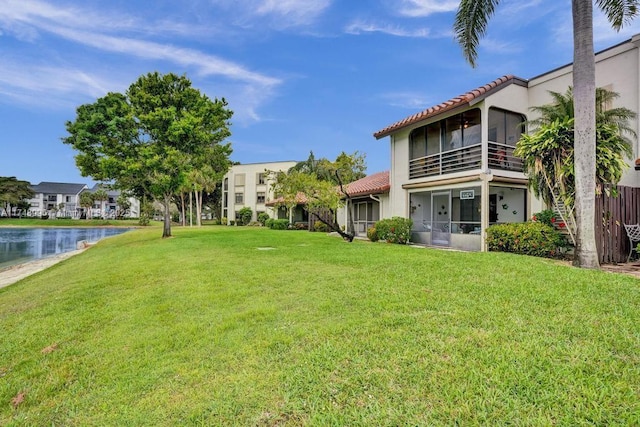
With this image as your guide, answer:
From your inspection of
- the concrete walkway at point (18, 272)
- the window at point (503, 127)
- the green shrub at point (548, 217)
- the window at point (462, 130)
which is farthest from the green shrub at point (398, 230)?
the concrete walkway at point (18, 272)

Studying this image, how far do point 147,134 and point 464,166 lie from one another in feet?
66.0

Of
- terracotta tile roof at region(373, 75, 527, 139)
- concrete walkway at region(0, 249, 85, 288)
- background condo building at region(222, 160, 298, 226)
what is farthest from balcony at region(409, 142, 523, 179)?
background condo building at region(222, 160, 298, 226)

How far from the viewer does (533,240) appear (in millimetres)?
11039

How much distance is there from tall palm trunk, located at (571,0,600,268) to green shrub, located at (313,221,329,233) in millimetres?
19080

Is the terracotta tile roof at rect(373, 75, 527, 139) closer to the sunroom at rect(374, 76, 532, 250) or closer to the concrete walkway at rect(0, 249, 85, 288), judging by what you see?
the sunroom at rect(374, 76, 532, 250)

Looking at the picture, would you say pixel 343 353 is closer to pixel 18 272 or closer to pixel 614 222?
pixel 614 222

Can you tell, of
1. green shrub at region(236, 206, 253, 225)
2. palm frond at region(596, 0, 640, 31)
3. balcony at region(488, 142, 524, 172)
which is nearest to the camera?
palm frond at region(596, 0, 640, 31)

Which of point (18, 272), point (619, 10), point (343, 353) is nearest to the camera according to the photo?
point (343, 353)

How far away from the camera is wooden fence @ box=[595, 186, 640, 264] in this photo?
968 centimetres

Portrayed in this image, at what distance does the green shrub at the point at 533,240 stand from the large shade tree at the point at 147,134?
18.5 metres

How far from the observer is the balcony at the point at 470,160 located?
13.8 meters

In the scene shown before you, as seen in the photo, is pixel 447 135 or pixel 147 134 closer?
pixel 447 135

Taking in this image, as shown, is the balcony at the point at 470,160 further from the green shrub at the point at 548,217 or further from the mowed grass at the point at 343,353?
the mowed grass at the point at 343,353

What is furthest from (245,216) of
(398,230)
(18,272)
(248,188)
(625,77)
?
(625,77)
